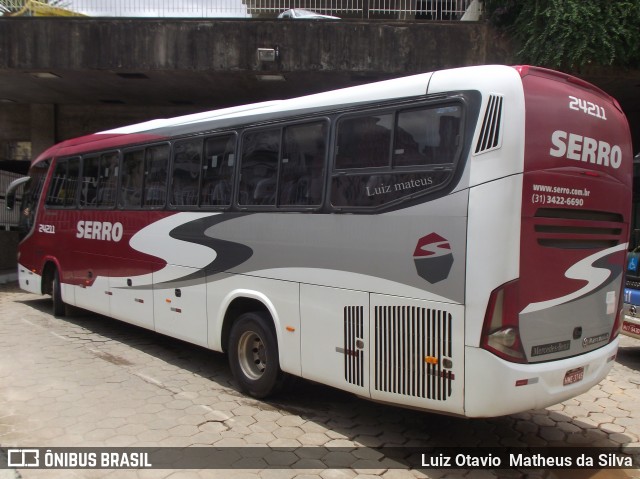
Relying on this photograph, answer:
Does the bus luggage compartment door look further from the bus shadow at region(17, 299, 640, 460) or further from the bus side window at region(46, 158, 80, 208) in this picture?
the bus side window at region(46, 158, 80, 208)

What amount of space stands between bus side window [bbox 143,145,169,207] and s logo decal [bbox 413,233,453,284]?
395 cm

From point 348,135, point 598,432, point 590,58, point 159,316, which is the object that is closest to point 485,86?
point 348,135

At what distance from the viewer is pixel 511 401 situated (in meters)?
3.57

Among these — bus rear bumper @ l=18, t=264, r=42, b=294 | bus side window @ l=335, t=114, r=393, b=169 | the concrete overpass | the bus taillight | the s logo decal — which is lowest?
bus rear bumper @ l=18, t=264, r=42, b=294

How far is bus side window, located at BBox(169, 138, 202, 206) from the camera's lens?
242 inches

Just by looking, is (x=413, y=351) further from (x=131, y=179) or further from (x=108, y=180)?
(x=108, y=180)

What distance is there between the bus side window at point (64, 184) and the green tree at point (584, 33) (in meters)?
8.89

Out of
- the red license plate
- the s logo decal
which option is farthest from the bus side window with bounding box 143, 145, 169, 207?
the red license plate

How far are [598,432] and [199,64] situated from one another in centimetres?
1011

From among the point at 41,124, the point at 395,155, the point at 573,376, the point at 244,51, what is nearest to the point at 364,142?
the point at 395,155

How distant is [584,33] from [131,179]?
8651 mm

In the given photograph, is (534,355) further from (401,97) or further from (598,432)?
(401,97)

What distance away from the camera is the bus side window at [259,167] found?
5.16 m

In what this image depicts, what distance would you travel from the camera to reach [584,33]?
9633 mm
